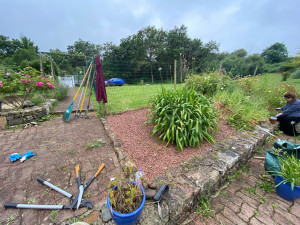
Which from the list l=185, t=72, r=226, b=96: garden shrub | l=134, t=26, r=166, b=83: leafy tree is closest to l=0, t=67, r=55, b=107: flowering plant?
l=185, t=72, r=226, b=96: garden shrub

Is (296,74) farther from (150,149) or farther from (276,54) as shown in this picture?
(276,54)

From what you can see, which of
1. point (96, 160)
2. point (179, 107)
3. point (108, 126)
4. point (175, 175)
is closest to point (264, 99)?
point (179, 107)

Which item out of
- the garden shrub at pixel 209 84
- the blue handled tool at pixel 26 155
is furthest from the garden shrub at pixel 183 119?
the blue handled tool at pixel 26 155

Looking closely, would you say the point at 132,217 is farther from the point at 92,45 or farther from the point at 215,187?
the point at 92,45

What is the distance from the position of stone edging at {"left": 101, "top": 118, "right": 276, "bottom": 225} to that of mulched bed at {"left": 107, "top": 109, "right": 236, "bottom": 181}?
0.39ft

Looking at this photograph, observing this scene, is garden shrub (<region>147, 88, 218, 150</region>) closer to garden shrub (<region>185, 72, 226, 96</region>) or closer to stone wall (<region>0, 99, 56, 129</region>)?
garden shrub (<region>185, 72, 226, 96</region>)

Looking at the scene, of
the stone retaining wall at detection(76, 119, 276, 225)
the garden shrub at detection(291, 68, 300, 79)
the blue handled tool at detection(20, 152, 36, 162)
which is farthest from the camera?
the garden shrub at detection(291, 68, 300, 79)

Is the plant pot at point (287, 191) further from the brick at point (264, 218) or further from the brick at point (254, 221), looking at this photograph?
the brick at point (254, 221)

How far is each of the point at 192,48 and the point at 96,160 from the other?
26.5 meters

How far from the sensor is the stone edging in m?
1.12

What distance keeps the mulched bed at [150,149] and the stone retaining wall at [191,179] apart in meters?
0.12

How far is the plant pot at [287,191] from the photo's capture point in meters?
1.47

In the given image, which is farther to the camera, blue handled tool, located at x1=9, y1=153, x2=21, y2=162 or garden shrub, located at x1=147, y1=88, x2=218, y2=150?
garden shrub, located at x1=147, y1=88, x2=218, y2=150

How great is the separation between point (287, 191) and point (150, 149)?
1.78 meters
